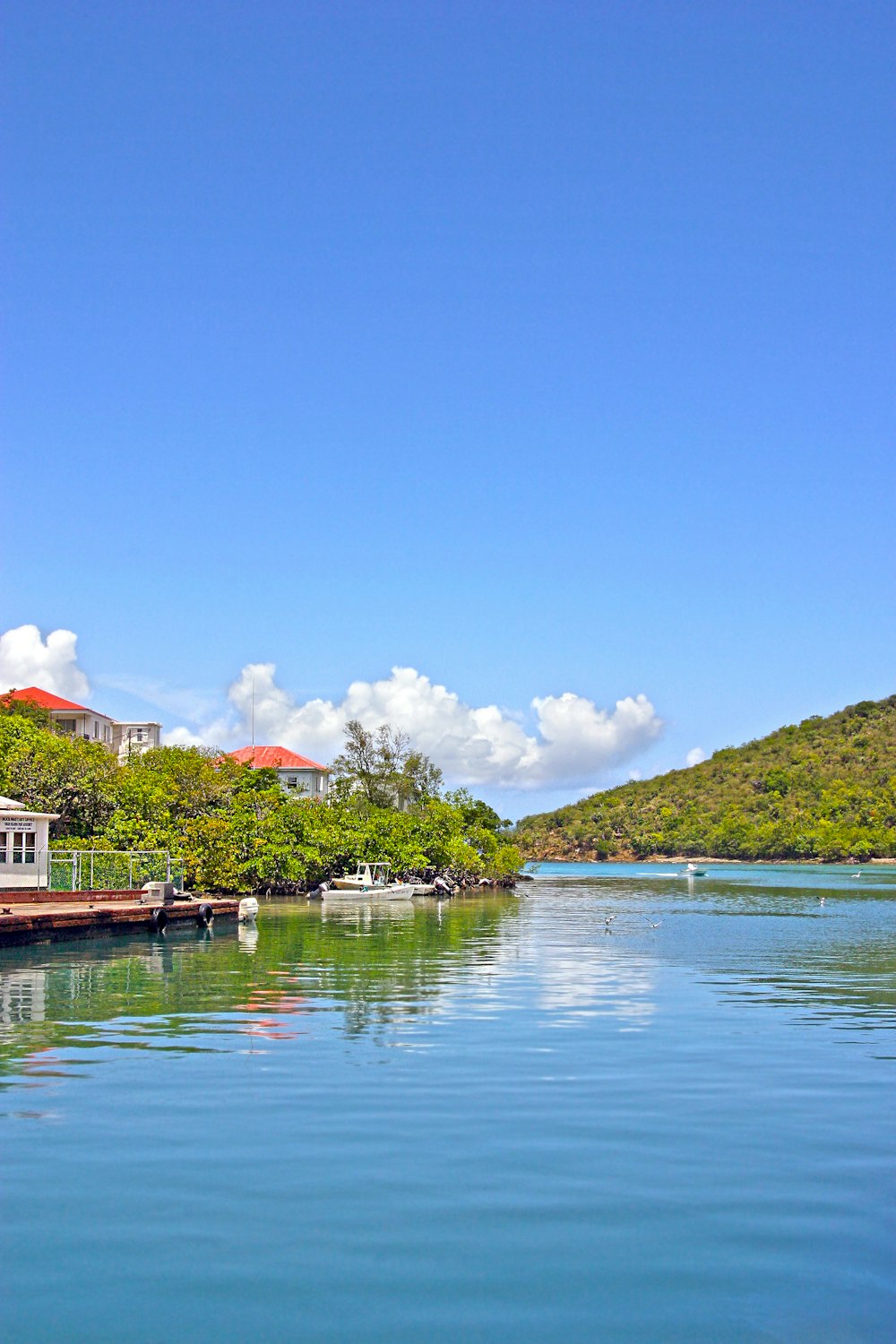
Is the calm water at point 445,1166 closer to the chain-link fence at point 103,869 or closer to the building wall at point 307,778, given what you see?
the chain-link fence at point 103,869

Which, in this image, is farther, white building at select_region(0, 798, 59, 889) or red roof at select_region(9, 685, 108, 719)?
red roof at select_region(9, 685, 108, 719)

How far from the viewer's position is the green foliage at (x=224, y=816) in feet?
245

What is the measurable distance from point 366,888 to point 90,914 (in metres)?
44.9

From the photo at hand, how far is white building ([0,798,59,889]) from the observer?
50.5 meters

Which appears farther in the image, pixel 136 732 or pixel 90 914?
pixel 136 732

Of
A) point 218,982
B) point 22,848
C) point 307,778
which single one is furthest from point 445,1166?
point 307,778

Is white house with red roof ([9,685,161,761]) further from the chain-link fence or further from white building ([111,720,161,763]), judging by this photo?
the chain-link fence

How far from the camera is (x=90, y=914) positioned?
45.3 metres

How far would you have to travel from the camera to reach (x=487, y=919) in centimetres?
6525

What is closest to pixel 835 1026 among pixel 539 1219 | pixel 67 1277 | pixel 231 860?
pixel 539 1219

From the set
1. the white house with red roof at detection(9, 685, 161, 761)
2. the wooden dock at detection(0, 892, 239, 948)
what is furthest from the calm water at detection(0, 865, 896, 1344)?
the white house with red roof at detection(9, 685, 161, 761)

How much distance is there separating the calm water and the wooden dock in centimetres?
1247

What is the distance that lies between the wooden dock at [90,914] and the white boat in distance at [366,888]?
79.0 feet

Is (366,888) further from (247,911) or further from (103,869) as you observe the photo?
(103,869)
